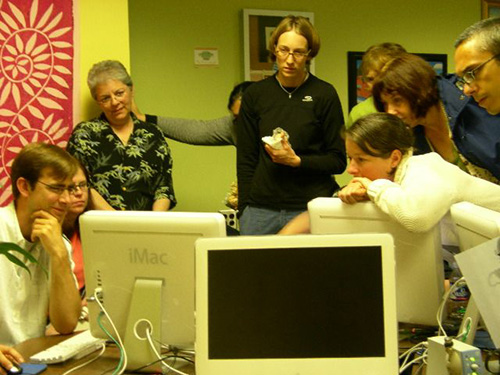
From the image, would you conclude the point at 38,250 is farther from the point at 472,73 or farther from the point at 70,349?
the point at 472,73

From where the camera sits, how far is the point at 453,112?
240cm

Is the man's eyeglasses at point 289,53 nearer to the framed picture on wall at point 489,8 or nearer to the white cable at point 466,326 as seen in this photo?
the white cable at point 466,326

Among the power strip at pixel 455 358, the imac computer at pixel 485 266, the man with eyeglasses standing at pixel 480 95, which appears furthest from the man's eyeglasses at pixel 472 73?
the power strip at pixel 455 358

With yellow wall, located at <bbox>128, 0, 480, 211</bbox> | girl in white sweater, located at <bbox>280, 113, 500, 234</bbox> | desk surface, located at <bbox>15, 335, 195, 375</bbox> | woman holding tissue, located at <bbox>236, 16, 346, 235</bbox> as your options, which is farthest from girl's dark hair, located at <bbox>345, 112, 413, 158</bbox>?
yellow wall, located at <bbox>128, 0, 480, 211</bbox>

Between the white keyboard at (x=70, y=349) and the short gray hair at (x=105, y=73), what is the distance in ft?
4.93

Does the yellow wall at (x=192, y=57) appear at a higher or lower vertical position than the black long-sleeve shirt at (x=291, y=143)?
higher

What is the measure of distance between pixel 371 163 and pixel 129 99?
1.43 metres

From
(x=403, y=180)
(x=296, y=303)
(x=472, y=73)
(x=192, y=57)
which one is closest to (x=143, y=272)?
(x=296, y=303)

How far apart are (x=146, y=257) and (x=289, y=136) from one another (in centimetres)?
145

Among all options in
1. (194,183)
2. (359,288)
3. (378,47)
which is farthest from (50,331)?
(194,183)

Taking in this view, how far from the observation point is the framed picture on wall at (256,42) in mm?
4398

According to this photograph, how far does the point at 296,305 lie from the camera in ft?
4.60

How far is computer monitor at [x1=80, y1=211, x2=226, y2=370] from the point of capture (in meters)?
1.60

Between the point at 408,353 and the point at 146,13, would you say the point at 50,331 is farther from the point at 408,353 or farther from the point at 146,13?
the point at 146,13
